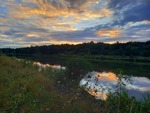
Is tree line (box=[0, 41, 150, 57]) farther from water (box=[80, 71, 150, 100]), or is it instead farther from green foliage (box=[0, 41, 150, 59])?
water (box=[80, 71, 150, 100])

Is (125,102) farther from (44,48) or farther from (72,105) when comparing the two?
(44,48)

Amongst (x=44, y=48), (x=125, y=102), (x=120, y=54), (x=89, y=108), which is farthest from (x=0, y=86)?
(x=44, y=48)

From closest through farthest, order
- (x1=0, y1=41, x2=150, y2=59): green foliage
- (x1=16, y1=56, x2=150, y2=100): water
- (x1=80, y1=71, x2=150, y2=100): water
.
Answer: (x1=80, y1=71, x2=150, y2=100): water, (x1=16, y1=56, x2=150, y2=100): water, (x1=0, y1=41, x2=150, y2=59): green foliage

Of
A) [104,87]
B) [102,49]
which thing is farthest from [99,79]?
[102,49]

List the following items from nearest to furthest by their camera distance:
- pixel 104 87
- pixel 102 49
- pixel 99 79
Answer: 1. pixel 104 87
2. pixel 99 79
3. pixel 102 49

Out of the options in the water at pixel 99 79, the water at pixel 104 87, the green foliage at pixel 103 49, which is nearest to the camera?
the water at pixel 104 87

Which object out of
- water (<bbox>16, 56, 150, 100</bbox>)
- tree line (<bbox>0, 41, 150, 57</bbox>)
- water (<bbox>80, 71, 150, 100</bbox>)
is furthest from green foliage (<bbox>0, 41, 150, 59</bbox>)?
water (<bbox>80, 71, 150, 100</bbox>)

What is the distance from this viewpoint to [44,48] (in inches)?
4860

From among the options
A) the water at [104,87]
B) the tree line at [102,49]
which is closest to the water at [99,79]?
the water at [104,87]

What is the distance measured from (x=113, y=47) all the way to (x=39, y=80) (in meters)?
91.0

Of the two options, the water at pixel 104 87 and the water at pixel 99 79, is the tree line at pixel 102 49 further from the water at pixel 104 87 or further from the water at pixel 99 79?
the water at pixel 104 87

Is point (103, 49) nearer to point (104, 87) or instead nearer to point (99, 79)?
point (99, 79)

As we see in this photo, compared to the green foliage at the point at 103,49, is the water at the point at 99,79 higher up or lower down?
higher up

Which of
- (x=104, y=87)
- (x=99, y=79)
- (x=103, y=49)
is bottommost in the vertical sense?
(x=103, y=49)
